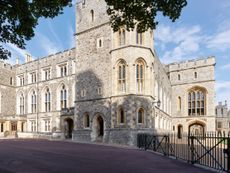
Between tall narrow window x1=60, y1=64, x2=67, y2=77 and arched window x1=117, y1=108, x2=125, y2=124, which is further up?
tall narrow window x1=60, y1=64, x2=67, y2=77

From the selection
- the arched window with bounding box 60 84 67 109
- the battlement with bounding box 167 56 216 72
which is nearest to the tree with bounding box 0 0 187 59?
the arched window with bounding box 60 84 67 109

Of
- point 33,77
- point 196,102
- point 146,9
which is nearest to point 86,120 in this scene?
point 33,77

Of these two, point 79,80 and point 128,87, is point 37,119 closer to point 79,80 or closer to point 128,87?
point 79,80

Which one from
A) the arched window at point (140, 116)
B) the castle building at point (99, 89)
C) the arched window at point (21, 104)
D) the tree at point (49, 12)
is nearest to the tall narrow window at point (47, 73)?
the castle building at point (99, 89)

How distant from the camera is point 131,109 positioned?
2122cm

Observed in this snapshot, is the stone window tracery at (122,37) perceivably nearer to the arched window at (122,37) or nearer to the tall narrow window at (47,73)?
the arched window at (122,37)

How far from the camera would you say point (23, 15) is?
8.91m

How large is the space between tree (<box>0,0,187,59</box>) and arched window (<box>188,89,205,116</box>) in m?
32.2

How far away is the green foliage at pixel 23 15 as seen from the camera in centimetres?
869

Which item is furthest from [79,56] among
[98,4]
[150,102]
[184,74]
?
[184,74]

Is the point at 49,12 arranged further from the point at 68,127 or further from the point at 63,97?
the point at 63,97

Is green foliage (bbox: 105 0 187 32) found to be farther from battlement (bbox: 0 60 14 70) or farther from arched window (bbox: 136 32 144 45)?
battlement (bbox: 0 60 14 70)

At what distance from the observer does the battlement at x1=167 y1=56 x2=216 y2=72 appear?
38.9 metres

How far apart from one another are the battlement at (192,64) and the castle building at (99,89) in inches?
5.8
